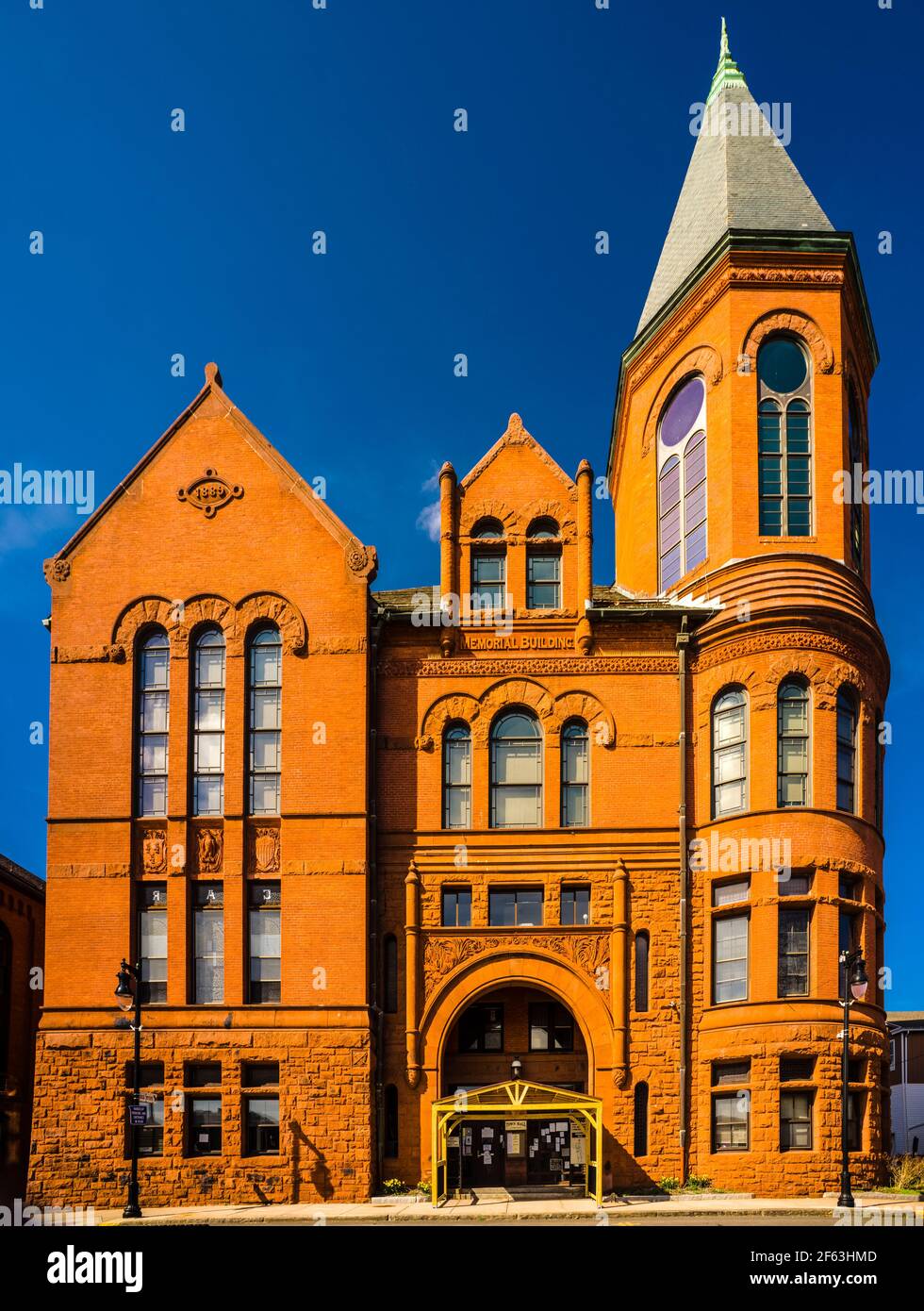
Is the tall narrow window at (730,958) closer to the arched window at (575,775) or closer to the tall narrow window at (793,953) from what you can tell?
the tall narrow window at (793,953)

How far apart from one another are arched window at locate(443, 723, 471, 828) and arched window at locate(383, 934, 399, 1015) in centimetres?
311

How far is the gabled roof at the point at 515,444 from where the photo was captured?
34.8 m

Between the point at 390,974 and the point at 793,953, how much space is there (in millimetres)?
9331

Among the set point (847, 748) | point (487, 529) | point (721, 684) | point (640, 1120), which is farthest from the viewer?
point (487, 529)

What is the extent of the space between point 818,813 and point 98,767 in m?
17.0

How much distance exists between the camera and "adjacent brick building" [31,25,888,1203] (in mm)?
31203

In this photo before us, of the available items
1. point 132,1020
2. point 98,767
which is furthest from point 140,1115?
point 98,767

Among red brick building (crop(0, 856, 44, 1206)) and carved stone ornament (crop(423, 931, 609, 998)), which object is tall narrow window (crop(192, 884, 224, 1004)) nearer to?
carved stone ornament (crop(423, 931, 609, 998))

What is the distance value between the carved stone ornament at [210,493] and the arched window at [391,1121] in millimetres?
14445

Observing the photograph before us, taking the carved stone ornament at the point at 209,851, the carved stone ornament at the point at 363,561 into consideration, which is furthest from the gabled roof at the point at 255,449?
the carved stone ornament at the point at 209,851

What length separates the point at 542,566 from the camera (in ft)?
114

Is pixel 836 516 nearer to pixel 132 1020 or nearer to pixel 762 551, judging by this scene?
pixel 762 551

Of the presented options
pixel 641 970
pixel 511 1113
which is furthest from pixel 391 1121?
pixel 641 970

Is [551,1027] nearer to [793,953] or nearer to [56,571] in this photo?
[793,953]
